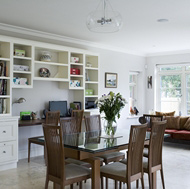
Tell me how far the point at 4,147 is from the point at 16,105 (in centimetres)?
101

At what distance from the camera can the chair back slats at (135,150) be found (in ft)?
10.3

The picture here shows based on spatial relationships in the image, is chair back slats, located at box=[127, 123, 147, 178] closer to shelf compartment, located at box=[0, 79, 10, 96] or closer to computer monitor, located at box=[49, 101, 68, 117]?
shelf compartment, located at box=[0, 79, 10, 96]

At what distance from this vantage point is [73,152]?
312 centimetres

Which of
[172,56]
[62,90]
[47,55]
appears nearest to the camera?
[47,55]

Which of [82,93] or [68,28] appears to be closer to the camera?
[68,28]

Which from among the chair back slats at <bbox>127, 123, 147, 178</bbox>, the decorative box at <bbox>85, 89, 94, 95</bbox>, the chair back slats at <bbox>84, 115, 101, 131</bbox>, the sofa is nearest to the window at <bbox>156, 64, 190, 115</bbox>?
the sofa

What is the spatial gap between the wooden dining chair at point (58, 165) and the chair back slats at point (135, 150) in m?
0.49

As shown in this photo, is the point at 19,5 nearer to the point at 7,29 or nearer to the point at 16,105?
the point at 7,29

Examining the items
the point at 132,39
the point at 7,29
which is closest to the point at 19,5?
the point at 7,29

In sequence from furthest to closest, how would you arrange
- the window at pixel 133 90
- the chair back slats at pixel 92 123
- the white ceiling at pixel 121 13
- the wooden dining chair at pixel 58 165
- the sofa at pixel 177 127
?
the window at pixel 133 90
the sofa at pixel 177 127
the chair back slats at pixel 92 123
the white ceiling at pixel 121 13
the wooden dining chair at pixel 58 165

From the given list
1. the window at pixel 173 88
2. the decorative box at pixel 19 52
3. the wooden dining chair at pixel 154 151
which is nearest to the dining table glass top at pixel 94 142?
the wooden dining chair at pixel 154 151

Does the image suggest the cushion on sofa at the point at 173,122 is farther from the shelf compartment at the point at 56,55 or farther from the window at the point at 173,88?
the shelf compartment at the point at 56,55

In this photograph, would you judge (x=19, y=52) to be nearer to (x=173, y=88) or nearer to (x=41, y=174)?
(x=41, y=174)

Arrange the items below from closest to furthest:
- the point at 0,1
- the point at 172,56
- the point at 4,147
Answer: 1. the point at 0,1
2. the point at 4,147
3. the point at 172,56
